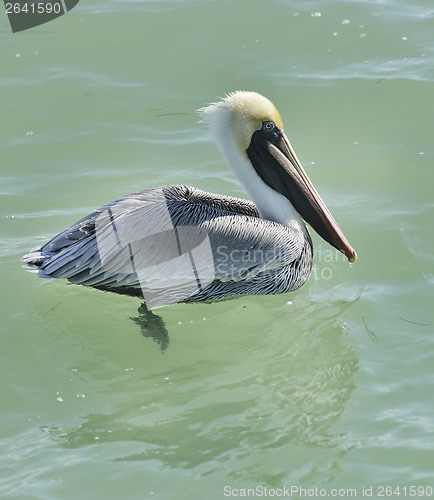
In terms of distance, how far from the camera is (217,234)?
4969 mm

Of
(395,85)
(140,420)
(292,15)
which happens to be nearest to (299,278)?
(140,420)

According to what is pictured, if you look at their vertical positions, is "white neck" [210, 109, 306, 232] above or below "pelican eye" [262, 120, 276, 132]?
below

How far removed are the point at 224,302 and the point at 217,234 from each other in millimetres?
640

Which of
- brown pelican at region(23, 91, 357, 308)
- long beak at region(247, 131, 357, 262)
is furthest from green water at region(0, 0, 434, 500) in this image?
long beak at region(247, 131, 357, 262)

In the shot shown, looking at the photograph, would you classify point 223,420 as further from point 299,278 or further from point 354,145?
point 354,145

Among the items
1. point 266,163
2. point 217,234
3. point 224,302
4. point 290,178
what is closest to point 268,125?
point 266,163

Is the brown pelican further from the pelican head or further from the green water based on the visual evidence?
the green water

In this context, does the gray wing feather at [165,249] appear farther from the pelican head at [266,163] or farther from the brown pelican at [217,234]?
the pelican head at [266,163]

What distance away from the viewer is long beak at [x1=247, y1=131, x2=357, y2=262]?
17.5 ft

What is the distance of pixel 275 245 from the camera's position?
5125 mm

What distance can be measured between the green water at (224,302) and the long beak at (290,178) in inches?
17.2

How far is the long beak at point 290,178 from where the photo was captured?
17.5 feet

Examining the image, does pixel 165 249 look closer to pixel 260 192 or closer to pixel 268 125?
pixel 260 192

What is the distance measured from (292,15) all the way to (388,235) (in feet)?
12.4
